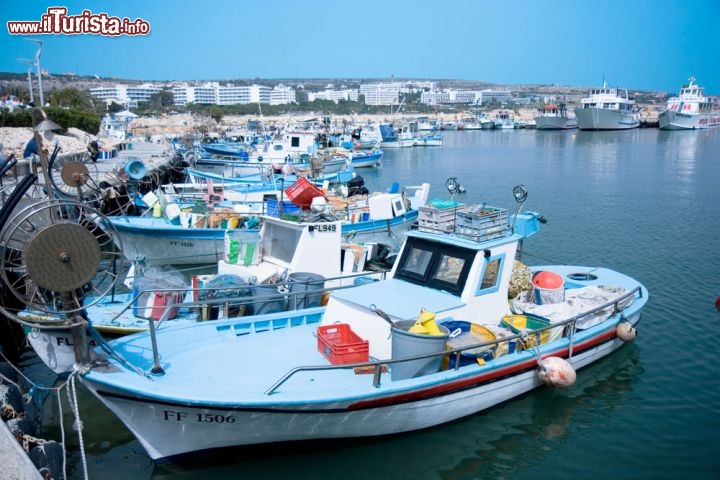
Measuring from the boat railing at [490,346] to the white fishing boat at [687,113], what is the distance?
100976 mm

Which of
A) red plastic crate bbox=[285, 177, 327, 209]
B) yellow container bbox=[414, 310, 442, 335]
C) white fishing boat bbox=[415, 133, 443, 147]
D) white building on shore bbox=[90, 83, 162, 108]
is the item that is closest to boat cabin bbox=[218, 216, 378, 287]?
red plastic crate bbox=[285, 177, 327, 209]

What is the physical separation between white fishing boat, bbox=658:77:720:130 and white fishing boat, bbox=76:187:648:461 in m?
102

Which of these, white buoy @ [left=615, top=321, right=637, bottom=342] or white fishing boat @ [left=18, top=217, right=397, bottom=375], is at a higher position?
white fishing boat @ [left=18, top=217, right=397, bottom=375]


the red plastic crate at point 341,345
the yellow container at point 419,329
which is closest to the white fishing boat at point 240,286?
the red plastic crate at point 341,345

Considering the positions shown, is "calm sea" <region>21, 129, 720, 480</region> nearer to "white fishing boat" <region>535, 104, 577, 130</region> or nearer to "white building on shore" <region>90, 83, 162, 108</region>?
"white fishing boat" <region>535, 104, 577, 130</region>

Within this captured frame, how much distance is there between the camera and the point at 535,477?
27.6 feet

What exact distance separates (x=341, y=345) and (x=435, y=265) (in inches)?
95.1

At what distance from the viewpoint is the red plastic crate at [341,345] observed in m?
8.26

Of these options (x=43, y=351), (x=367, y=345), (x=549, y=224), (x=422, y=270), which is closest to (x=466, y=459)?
(x=367, y=345)

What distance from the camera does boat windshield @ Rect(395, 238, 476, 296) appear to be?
30.9ft

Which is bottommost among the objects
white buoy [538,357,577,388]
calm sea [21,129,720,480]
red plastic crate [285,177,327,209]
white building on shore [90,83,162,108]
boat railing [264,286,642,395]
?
calm sea [21,129,720,480]

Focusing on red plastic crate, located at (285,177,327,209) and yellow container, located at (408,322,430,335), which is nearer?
yellow container, located at (408,322,430,335)

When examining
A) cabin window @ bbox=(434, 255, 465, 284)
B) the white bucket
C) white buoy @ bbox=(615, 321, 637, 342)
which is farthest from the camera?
white buoy @ bbox=(615, 321, 637, 342)

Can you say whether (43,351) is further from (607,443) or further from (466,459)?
(607,443)
